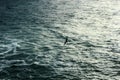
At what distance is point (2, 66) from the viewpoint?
28.3 meters

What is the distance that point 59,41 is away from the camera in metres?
35.2

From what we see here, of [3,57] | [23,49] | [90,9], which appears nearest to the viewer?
[3,57]

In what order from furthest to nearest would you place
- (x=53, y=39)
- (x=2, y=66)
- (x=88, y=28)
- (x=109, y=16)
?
(x=109, y=16), (x=88, y=28), (x=53, y=39), (x=2, y=66)

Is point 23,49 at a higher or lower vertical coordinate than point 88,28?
lower

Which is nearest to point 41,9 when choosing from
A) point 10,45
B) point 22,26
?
point 22,26

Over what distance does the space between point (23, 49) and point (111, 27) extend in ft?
49.6

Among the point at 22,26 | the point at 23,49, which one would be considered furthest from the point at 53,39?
the point at 22,26

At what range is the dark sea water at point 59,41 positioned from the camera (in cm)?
2741

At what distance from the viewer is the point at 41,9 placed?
49.8 m

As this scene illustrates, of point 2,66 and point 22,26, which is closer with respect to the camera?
point 2,66

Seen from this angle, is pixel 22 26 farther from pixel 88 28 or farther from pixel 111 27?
pixel 111 27

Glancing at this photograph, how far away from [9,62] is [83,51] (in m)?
9.57

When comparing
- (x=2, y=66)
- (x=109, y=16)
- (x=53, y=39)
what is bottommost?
(x=2, y=66)

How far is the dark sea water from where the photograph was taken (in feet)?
89.9
